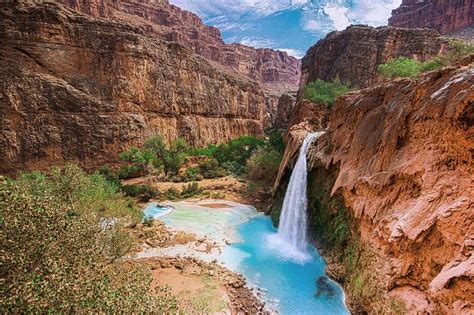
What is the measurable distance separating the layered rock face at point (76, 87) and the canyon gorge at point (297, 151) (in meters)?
0.14

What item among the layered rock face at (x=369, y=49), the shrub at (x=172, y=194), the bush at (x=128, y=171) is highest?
the layered rock face at (x=369, y=49)

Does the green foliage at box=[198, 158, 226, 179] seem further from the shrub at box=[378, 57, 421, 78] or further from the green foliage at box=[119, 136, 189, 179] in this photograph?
the shrub at box=[378, 57, 421, 78]

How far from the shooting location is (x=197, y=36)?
92250mm

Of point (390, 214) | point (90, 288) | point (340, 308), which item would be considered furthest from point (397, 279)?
point (90, 288)

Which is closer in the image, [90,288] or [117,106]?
[90,288]

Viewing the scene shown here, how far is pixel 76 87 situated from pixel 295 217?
96.5 feet

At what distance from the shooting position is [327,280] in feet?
37.9

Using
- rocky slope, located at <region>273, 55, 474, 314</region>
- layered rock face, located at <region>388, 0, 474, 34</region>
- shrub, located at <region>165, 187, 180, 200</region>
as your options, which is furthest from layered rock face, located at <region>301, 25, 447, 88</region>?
layered rock face, located at <region>388, 0, 474, 34</region>

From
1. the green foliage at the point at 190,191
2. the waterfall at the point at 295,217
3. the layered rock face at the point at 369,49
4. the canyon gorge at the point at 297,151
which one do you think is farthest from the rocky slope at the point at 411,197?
the layered rock face at the point at 369,49

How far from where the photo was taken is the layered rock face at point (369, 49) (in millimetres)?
34562

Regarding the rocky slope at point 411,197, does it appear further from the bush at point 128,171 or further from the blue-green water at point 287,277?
the bush at point 128,171

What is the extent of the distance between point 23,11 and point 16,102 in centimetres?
979

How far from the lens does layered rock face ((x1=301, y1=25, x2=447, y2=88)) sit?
3456 cm

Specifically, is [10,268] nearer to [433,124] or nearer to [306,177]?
[433,124]
